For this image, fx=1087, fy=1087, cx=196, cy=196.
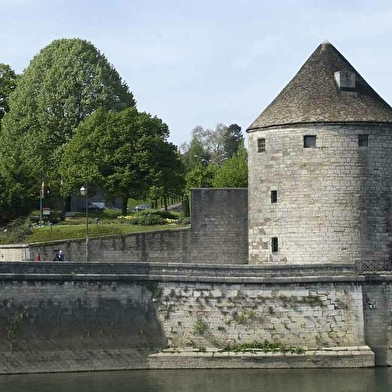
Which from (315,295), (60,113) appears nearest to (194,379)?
(315,295)

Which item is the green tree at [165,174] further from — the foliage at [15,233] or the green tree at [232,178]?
the green tree at [232,178]

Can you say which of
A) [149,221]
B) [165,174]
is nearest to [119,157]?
[165,174]

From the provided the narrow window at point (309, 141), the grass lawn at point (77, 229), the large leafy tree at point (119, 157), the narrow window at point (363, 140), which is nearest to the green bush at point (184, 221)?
the grass lawn at point (77, 229)

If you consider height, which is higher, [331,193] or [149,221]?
[331,193]

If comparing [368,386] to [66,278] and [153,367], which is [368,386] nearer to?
[153,367]

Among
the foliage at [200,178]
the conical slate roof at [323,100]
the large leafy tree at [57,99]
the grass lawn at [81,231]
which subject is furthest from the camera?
the foliage at [200,178]

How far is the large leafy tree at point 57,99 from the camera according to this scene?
68562 millimetres

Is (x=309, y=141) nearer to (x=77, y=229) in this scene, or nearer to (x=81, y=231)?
(x=81, y=231)

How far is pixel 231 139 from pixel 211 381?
10179 centimetres

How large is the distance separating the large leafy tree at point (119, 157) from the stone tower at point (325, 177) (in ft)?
56.9

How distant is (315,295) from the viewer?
1444 inches

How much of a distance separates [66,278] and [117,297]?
1826mm

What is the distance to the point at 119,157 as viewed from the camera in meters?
58.2

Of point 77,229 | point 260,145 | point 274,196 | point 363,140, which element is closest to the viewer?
point 363,140
